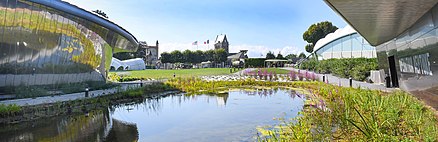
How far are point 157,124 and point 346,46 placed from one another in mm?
41874

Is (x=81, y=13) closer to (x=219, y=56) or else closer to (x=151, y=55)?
(x=219, y=56)

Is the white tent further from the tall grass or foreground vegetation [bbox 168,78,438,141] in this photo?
the tall grass

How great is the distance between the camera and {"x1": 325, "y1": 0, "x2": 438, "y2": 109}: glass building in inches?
250

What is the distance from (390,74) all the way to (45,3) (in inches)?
762

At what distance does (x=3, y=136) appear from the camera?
308 inches

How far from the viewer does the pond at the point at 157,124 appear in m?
7.73

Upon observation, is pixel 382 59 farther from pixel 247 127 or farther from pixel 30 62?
pixel 30 62

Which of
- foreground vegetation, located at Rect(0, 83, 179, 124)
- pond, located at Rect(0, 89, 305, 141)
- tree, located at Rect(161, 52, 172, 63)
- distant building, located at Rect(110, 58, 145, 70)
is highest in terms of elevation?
tree, located at Rect(161, 52, 172, 63)

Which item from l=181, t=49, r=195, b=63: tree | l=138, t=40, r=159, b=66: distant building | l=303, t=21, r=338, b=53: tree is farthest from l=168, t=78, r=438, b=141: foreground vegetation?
l=138, t=40, r=159, b=66: distant building

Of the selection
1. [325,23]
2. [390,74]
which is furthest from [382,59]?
[325,23]

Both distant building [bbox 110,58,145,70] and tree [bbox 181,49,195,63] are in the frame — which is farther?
tree [bbox 181,49,195,63]

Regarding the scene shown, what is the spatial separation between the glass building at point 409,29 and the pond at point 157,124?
10.9ft

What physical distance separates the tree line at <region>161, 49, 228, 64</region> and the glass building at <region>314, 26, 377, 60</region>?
3527 cm

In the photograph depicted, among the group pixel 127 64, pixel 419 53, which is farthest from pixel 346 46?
pixel 127 64
